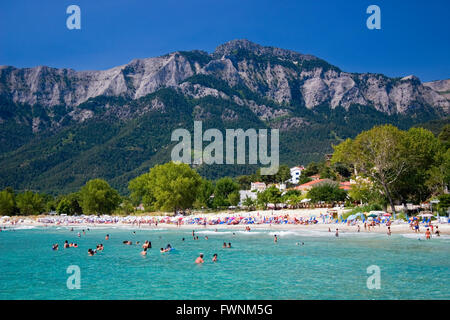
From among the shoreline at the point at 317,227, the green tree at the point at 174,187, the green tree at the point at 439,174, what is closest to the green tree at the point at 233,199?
the green tree at the point at 174,187

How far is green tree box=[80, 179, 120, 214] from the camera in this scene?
308 ft

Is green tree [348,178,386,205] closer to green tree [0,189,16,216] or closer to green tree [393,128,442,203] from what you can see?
green tree [393,128,442,203]

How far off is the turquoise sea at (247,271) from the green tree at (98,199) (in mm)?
53692

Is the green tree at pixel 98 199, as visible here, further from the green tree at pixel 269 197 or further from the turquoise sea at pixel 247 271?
the turquoise sea at pixel 247 271

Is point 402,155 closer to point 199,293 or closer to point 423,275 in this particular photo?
point 423,275

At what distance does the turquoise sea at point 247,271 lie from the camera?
65.8 feet

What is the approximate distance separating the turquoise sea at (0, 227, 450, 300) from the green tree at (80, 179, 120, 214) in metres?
53.7

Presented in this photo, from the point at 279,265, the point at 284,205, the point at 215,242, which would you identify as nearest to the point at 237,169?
the point at 284,205

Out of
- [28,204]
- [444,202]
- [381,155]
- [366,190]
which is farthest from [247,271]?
[28,204]

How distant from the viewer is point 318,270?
2517 cm

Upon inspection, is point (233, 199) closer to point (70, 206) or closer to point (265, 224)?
point (265, 224)

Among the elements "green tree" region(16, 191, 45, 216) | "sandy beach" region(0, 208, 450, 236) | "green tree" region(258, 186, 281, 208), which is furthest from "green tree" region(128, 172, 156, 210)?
"green tree" region(16, 191, 45, 216)

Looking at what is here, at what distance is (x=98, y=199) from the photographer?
9412cm
